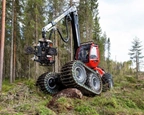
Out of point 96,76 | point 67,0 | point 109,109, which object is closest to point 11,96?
point 109,109

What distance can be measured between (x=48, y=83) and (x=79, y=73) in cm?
141

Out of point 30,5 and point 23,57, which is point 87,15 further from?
point 23,57

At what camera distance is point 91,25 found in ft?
99.7

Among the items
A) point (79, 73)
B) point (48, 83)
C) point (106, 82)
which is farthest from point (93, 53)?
point (48, 83)

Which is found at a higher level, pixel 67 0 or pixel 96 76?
pixel 67 0

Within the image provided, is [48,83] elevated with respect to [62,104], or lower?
elevated

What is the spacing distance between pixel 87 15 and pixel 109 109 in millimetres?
22537

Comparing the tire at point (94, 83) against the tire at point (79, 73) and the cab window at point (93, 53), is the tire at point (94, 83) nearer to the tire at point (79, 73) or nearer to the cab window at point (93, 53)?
the tire at point (79, 73)

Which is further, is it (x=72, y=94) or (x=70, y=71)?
(x=70, y=71)

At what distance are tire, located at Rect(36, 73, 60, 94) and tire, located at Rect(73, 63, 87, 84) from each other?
131 cm

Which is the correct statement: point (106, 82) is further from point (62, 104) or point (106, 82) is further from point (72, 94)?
point (62, 104)

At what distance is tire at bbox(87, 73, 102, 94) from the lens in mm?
10018

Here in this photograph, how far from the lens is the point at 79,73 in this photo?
9.61 metres

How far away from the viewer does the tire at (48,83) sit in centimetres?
977
